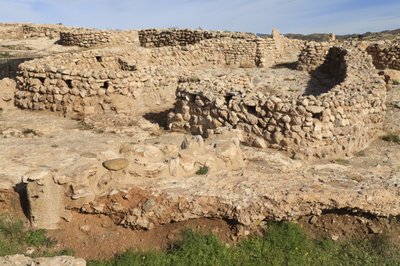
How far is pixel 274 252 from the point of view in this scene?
260 inches

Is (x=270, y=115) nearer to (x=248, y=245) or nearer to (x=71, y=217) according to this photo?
(x=248, y=245)

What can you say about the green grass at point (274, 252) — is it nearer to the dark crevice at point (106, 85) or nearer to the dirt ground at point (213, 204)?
the dirt ground at point (213, 204)

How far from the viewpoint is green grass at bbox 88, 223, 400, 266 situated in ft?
20.8

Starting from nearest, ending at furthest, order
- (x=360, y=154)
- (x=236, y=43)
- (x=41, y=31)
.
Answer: (x=360, y=154), (x=236, y=43), (x=41, y=31)

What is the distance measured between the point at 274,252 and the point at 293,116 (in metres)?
4.00

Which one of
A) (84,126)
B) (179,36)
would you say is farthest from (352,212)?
(179,36)

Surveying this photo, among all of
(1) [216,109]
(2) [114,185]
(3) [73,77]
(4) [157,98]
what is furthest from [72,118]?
(2) [114,185]

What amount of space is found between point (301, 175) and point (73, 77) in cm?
796

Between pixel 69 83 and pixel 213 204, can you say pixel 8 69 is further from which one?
pixel 213 204

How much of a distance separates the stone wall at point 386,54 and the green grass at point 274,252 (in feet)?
52.6

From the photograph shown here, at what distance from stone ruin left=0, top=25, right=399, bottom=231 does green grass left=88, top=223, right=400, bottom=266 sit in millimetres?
741

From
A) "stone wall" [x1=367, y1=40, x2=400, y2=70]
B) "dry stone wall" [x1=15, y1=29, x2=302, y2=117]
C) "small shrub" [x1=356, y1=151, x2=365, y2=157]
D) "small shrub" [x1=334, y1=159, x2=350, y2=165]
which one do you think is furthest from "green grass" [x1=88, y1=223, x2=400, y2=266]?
"stone wall" [x1=367, y1=40, x2=400, y2=70]

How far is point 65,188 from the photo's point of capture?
270 inches

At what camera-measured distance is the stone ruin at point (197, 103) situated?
23.7ft
